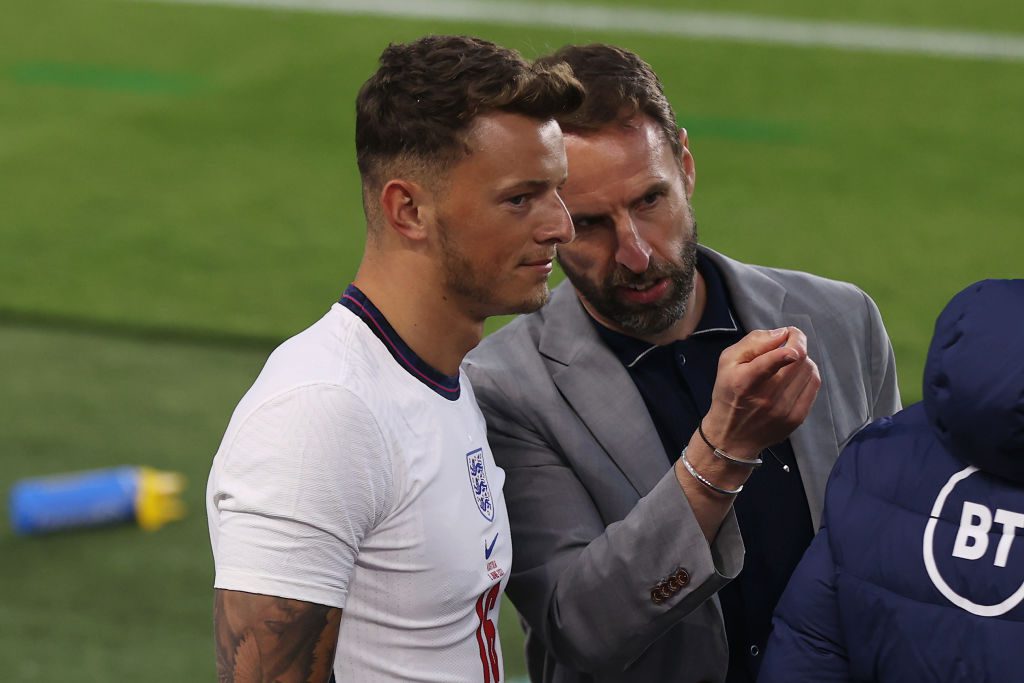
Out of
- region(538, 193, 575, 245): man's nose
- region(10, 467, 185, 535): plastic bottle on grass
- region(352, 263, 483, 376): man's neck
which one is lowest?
region(10, 467, 185, 535): plastic bottle on grass

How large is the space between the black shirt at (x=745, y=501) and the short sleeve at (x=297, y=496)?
0.81 meters

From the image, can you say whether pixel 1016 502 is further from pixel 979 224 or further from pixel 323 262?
pixel 979 224

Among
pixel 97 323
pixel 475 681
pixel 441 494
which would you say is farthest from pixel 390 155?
pixel 97 323

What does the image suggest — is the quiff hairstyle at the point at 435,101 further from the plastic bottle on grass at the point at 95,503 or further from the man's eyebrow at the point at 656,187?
the plastic bottle on grass at the point at 95,503

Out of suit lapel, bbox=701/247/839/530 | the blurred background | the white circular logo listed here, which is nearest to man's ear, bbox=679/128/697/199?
suit lapel, bbox=701/247/839/530

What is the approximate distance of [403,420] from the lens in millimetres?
2471

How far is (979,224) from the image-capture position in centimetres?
891

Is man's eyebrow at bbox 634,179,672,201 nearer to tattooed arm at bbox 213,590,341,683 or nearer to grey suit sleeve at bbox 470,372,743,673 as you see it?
grey suit sleeve at bbox 470,372,743,673

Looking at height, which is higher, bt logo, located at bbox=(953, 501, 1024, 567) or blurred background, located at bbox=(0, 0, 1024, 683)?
bt logo, located at bbox=(953, 501, 1024, 567)

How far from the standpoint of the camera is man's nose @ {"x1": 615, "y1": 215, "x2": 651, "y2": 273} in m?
2.97

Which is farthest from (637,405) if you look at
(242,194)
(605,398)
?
(242,194)

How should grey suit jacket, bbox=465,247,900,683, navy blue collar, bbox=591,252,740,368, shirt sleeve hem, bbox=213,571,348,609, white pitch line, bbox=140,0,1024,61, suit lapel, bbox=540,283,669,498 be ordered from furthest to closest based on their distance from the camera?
1. white pitch line, bbox=140,0,1024,61
2. navy blue collar, bbox=591,252,740,368
3. suit lapel, bbox=540,283,669,498
4. grey suit jacket, bbox=465,247,900,683
5. shirt sleeve hem, bbox=213,571,348,609

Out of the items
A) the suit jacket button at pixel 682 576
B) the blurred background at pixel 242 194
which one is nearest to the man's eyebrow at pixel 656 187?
the suit jacket button at pixel 682 576

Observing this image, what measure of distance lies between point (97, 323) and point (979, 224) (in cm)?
475
